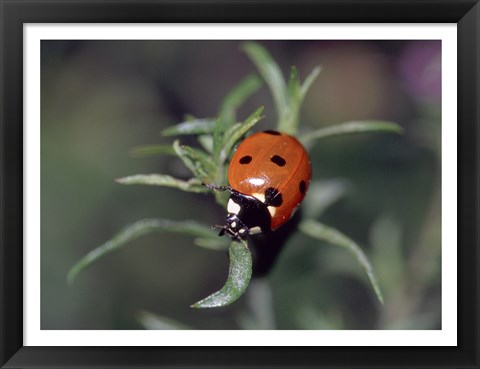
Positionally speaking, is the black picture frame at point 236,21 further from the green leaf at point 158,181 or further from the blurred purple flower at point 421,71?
the green leaf at point 158,181

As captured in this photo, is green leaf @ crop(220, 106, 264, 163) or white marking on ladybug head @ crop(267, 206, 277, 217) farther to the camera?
white marking on ladybug head @ crop(267, 206, 277, 217)

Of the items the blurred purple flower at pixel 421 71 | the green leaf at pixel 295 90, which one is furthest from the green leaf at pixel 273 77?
the blurred purple flower at pixel 421 71

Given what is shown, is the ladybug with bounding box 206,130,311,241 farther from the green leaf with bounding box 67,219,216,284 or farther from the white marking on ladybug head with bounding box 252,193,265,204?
the green leaf with bounding box 67,219,216,284

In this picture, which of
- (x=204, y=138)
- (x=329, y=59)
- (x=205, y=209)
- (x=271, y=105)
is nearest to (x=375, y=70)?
(x=329, y=59)

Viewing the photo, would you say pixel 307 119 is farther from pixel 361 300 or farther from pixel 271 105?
pixel 361 300

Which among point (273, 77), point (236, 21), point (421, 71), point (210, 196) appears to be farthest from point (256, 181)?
point (421, 71)

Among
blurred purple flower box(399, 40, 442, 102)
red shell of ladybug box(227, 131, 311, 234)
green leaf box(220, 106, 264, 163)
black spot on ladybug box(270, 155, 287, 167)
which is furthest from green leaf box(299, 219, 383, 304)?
blurred purple flower box(399, 40, 442, 102)

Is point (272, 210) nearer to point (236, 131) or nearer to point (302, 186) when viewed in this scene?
point (302, 186)
